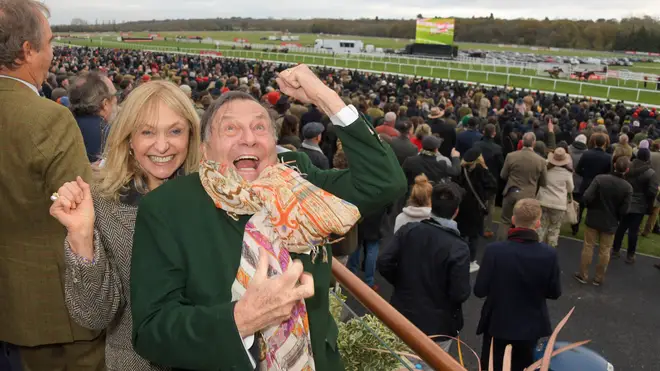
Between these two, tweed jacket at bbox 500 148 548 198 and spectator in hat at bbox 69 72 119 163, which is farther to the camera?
tweed jacket at bbox 500 148 548 198

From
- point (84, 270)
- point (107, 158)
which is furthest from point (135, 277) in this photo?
point (107, 158)

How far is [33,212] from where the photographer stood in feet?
7.18

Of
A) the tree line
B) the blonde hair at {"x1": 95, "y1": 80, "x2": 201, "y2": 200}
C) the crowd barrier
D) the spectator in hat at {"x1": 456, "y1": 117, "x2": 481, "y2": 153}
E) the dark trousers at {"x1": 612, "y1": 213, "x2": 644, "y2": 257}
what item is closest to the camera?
the blonde hair at {"x1": 95, "y1": 80, "x2": 201, "y2": 200}

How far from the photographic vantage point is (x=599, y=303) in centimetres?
649

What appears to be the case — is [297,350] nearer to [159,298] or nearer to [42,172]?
[159,298]

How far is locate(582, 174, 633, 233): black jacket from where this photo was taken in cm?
664

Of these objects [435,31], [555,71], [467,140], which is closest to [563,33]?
[435,31]

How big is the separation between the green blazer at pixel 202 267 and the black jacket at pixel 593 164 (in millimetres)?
7521

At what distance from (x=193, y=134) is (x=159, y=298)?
0.87m

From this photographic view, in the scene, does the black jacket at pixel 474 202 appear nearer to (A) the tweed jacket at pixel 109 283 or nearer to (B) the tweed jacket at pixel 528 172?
(B) the tweed jacket at pixel 528 172

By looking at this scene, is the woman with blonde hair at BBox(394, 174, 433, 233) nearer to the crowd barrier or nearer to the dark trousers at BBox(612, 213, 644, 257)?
the dark trousers at BBox(612, 213, 644, 257)

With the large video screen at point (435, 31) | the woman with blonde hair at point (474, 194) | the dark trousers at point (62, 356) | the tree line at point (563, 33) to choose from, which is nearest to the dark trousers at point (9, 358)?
the dark trousers at point (62, 356)

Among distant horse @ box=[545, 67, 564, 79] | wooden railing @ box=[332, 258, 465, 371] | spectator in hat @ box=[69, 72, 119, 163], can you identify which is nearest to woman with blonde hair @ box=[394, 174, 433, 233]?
wooden railing @ box=[332, 258, 465, 371]

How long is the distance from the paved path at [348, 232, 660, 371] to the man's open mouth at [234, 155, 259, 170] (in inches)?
160
